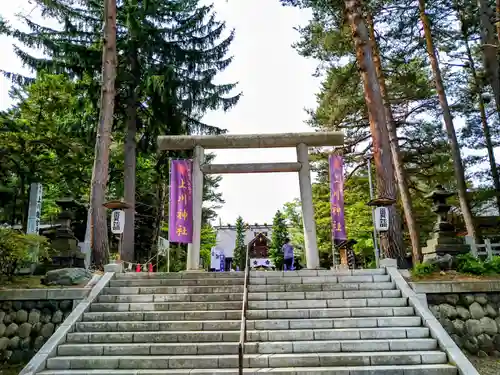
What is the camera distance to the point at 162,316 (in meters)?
7.46

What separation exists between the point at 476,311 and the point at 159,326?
621cm

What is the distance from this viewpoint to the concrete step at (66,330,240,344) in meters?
6.76

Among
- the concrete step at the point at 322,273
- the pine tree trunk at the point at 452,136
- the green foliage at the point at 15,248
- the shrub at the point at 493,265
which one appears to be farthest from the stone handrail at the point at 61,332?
the pine tree trunk at the point at 452,136

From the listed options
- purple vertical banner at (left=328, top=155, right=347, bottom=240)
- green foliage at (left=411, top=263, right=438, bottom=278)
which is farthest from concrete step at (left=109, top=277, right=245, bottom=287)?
green foliage at (left=411, top=263, right=438, bottom=278)

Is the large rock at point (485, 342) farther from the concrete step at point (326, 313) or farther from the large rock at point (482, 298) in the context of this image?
the concrete step at point (326, 313)

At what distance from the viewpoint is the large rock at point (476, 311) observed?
26.2 feet

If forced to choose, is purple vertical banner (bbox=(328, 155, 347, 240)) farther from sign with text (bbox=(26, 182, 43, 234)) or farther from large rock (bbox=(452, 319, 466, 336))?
sign with text (bbox=(26, 182, 43, 234))

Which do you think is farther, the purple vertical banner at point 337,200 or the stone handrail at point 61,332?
the purple vertical banner at point 337,200

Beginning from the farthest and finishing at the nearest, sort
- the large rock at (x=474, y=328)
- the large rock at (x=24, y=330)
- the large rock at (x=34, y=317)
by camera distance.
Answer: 1. the large rock at (x=34, y=317)
2. the large rock at (x=24, y=330)
3. the large rock at (x=474, y=328)

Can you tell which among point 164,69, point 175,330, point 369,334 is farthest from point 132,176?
point 369,334

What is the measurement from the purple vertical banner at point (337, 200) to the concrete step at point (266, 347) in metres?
4.43

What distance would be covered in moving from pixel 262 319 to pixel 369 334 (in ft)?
6.20

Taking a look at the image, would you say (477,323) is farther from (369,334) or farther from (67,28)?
(67,28)

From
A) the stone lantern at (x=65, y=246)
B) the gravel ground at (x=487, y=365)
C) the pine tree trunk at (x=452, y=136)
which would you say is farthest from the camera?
the pine tree trunk at (x=452, y=136)
